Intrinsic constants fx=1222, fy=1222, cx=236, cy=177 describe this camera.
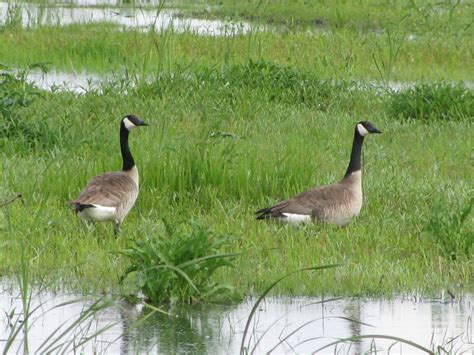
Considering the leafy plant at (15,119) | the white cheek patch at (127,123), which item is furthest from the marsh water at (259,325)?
the leafy plant at (15,119)

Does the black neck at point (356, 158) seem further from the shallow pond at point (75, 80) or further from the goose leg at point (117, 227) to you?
the shallow pond at point (75, 80)

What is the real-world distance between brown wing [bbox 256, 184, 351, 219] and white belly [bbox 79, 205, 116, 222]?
1.14 m

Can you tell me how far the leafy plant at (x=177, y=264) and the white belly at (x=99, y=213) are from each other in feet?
5.04

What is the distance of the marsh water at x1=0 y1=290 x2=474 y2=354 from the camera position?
6.81 meters

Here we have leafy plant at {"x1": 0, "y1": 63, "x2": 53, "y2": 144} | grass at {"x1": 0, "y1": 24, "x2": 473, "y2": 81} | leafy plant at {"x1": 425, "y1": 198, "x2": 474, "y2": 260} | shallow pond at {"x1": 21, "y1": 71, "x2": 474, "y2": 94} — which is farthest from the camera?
grass at {"x1": 0, "y1": 24, "x2": 473, "y2": 81}

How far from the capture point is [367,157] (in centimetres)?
1210

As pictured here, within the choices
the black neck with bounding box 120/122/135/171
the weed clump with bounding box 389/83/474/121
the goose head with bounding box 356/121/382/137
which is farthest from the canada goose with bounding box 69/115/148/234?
the weed clump with bounding box 389/83/474/121

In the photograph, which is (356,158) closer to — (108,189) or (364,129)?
(364,129)

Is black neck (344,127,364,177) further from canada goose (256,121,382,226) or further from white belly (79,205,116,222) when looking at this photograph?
white belly (79,205,116,222)

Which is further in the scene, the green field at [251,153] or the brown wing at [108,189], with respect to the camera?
the brown wing at [108,189]

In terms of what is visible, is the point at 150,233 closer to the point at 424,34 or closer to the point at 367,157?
the point at 367,157

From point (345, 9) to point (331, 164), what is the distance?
10783mm

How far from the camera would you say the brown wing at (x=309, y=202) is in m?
9.54

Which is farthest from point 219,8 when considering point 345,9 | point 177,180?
point 177,180
